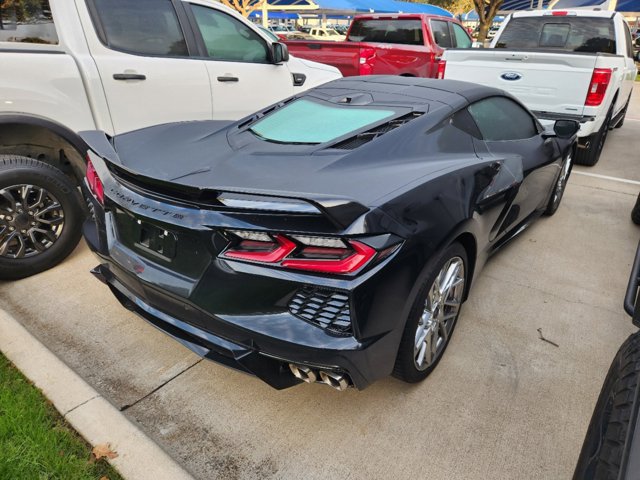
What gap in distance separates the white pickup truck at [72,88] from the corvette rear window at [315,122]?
1.40 metres

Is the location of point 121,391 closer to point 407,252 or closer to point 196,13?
point 407,252

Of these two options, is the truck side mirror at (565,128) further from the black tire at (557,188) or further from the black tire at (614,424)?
the black tire at (614,424)

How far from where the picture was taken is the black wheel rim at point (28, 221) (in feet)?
10.7

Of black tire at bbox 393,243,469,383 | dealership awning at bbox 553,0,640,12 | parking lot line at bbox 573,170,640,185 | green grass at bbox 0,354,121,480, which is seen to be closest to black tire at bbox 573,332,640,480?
black tire at bbox 393,243,469,383

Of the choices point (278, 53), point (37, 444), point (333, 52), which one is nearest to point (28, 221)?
point (37, 444)

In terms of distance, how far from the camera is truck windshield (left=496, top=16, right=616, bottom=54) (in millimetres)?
7219

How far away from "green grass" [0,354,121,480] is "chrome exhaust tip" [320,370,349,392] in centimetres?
93

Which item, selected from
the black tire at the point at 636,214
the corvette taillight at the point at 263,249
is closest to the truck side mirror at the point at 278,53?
the corvette taillight at the point at 263,249

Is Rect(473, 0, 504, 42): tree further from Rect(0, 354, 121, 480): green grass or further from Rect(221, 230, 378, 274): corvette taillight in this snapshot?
Rect(0, 354, 121, 480): green grass

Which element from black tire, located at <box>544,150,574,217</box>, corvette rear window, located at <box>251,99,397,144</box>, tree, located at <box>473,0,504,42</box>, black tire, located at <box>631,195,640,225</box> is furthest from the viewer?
tree, located at <box>473,0,504,42</box>

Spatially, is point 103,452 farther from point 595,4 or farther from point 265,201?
point 595,4

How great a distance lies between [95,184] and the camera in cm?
247

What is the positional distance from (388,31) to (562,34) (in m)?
3.51

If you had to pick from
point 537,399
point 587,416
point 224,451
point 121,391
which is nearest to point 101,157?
point 121,391
